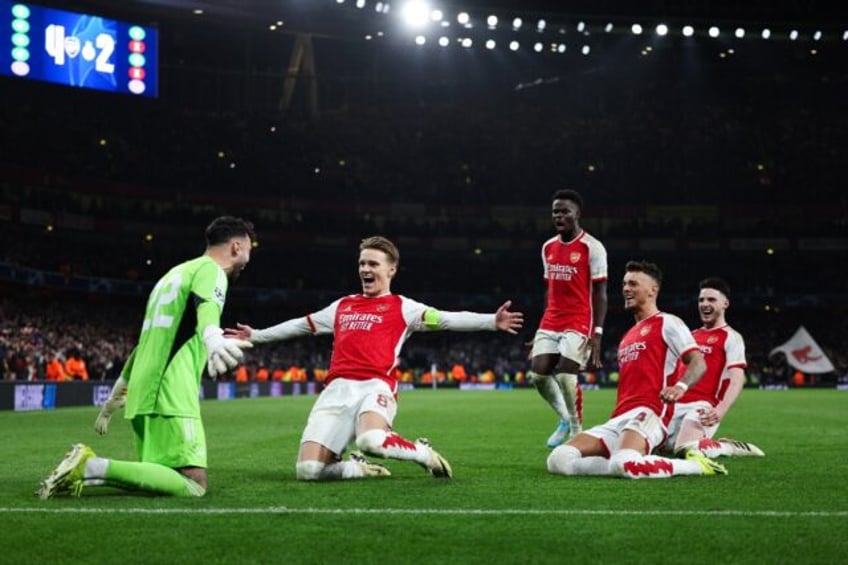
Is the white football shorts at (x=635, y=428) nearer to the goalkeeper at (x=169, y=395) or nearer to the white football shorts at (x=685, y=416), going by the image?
the white football shorts at (x=685, y=416)

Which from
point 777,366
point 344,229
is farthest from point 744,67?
point 344,229

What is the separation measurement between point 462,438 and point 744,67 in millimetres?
53510

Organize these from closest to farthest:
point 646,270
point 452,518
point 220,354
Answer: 1. point 220,354
2. point 452,518
3. point 646,270

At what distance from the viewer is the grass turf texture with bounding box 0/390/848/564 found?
205 inches

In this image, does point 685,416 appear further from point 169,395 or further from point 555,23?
point 555,23

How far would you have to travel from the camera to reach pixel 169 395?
24.3 ft

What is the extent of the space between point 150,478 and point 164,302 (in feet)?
3.77

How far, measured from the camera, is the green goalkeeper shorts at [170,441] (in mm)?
7383

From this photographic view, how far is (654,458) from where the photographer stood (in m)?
8.88

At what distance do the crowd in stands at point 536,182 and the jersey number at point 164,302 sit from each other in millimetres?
53161

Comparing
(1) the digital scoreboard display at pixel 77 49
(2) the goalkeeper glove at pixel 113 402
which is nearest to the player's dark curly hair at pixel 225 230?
(2) the goalkeeper glove at pixel 113 402

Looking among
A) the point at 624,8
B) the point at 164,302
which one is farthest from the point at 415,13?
the point at 164,302

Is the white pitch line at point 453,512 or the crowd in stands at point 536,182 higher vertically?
the crowd in stands at point 536,182

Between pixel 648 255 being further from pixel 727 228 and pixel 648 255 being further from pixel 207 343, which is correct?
pixel 207 343
